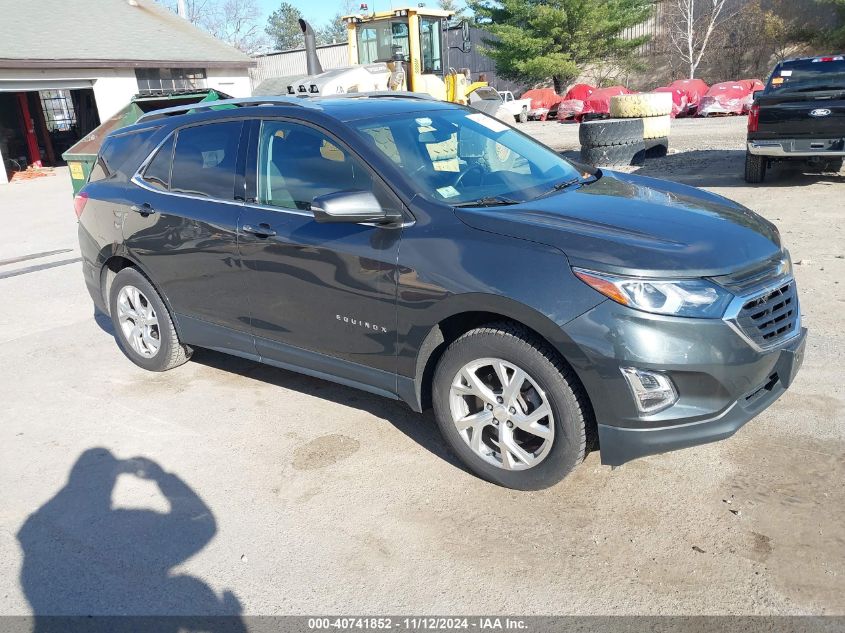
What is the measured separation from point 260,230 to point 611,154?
969cm

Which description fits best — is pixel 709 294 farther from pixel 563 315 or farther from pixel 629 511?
pixel 629 511

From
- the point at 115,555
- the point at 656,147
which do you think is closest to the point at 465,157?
the point at 115,555

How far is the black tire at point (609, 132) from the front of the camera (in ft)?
40.4

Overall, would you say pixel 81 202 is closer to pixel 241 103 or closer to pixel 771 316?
pixel 241 103

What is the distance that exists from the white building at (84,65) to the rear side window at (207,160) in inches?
737

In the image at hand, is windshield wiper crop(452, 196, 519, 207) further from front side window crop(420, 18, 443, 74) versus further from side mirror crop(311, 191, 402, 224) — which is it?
front side window crop(420, 18, 443, 74)

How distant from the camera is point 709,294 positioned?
3.02 metres

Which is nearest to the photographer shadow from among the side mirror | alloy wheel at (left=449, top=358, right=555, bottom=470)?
alloy wheel at (left=449, top=358, right=555, bottom=470)

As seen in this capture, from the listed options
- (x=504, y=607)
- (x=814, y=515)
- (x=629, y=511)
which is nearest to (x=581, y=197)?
(x=629, y=511)

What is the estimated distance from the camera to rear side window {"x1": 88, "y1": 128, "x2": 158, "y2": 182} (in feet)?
16.7

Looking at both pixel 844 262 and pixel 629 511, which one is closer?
pixel 629 511

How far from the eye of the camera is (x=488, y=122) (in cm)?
465

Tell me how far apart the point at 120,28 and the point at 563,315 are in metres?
27.1

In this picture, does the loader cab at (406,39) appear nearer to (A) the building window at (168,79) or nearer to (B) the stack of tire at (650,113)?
(B) the stack of tire at (650,113)
